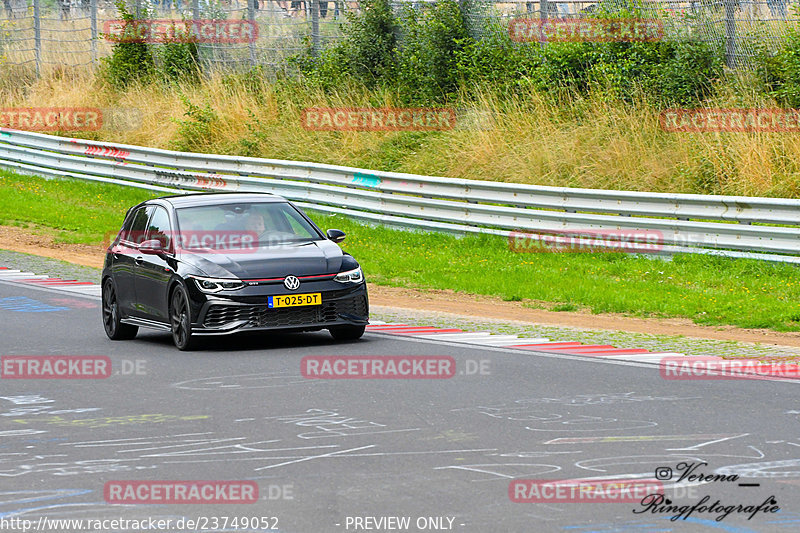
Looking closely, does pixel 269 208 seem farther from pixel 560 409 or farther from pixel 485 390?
pixel 560 409

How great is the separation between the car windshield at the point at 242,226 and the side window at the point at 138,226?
0.68 m

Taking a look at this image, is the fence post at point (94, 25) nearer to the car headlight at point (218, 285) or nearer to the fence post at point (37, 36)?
the fence post at point (37, 36)

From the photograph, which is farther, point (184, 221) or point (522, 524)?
point (184, 221)

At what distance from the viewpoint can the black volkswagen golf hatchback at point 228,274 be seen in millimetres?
12094

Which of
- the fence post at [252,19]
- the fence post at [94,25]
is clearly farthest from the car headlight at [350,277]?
the fence post at [94,25]

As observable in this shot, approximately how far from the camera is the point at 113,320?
13844 mm

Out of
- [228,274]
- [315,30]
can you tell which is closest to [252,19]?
[315,30]

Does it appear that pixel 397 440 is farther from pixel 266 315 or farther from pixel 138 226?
pixel 138 226

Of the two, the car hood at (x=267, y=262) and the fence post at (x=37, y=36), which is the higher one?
the fence post at (x=37, y=36)

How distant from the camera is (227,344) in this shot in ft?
42.6

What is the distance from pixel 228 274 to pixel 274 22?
21219 mm

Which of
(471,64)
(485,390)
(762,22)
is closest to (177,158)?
(471,64)

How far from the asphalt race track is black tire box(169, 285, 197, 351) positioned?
197mm

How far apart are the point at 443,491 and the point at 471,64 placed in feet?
70.4
